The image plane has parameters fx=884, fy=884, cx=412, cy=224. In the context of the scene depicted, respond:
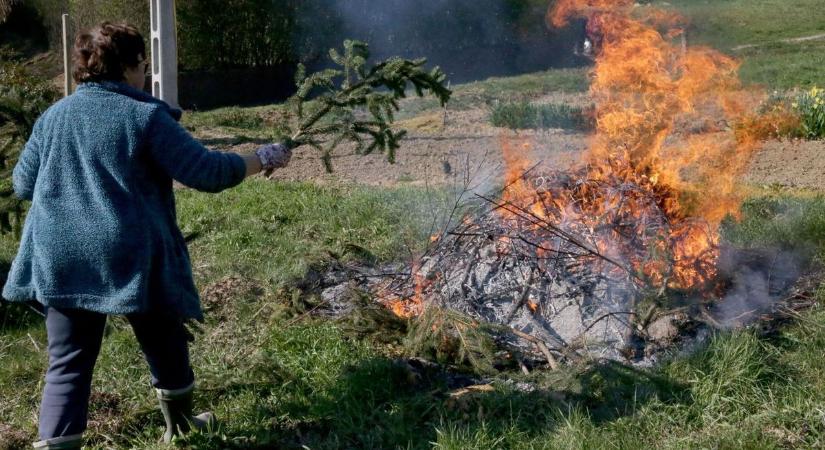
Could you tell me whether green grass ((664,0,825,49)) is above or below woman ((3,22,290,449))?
above

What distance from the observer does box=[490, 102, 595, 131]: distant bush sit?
36.0 ft

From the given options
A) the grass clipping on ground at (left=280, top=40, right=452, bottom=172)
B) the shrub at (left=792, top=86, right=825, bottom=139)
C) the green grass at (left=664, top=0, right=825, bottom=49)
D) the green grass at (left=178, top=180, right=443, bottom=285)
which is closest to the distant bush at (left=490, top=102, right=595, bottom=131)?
the shrub at (left=792, top=86, right=825, bottom=139)

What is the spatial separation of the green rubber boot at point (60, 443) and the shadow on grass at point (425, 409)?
0.56 m

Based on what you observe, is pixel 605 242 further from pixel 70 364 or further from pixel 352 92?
pixel 70 364

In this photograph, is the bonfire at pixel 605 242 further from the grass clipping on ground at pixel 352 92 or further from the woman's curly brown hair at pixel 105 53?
the woman's curly brown hair at pixel 105 53

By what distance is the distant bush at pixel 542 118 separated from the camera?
10969 millimetres

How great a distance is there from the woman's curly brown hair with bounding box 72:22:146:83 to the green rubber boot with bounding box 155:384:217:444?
4.34ft

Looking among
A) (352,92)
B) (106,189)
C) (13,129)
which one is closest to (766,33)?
(352,92)

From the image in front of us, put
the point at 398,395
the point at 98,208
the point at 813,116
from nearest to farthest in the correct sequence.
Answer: the point at 98,208
the point at 398,395
the point at 813,116

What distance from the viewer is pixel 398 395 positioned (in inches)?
161

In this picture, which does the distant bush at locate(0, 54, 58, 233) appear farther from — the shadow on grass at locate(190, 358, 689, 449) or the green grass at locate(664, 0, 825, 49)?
the green grass at locate(664, 0, 825, 49)

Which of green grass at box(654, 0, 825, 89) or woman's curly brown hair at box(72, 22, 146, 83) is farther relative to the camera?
green grass at box(654, 0, 825, 89)

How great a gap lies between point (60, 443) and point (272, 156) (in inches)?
54.4

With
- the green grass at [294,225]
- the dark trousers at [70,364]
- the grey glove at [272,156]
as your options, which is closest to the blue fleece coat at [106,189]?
the dark trousers at [70,364]
